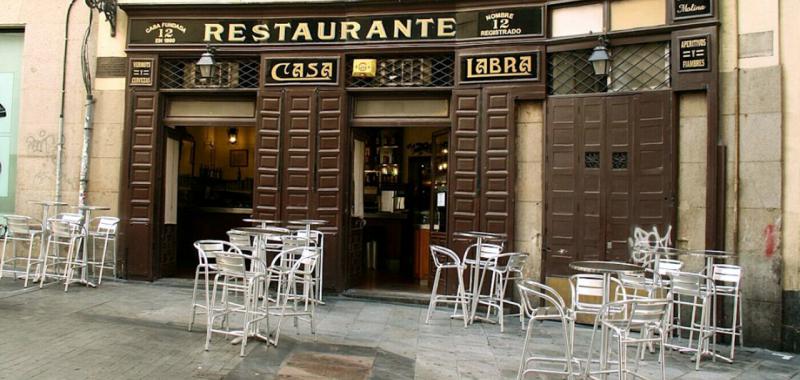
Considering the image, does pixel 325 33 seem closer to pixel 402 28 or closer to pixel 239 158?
pixel 402 28

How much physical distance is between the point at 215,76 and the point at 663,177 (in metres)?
7.34

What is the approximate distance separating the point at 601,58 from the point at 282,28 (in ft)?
16.8

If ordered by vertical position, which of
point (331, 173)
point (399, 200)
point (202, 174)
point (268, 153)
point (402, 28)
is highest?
point (402, 28)

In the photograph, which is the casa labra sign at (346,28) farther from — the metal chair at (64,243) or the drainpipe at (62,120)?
the metal chair at (64,243)

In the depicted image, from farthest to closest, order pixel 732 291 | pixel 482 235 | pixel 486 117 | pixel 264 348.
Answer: pixel 486 117 → pixel 482 235 → pixel 732 291 → pixel 264 348

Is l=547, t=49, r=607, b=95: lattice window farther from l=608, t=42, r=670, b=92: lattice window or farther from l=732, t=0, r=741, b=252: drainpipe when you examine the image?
l=732, t=0, r=741, b=252: drainpipe

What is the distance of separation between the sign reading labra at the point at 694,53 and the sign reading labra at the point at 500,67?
1967 millimetres

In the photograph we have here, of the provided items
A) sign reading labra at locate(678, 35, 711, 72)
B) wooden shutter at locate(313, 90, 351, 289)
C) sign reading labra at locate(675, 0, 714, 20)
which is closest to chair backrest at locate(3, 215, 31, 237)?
wooden shutter at locate(313, 90, 351, 289)

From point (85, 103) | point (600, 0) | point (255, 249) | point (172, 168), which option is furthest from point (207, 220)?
point (600, 0)

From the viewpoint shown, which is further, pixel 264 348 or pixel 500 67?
pixel 500 67

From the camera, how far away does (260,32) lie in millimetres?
9523

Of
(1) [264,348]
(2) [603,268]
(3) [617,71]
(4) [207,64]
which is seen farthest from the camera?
(4) [207,64]

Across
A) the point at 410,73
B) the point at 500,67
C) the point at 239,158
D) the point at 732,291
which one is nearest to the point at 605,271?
the point at 732,291

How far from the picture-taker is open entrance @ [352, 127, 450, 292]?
391 inches
